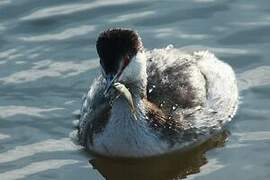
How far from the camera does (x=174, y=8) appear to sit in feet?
49.4

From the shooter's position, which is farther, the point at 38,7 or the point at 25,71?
the point at 38,7

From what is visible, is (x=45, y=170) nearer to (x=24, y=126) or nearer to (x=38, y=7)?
(x=24, y=126)

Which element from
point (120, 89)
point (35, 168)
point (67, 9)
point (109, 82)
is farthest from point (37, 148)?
point (67, 9)

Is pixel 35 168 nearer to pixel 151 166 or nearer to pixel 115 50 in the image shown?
pixel 151 166

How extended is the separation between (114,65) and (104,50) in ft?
0.66

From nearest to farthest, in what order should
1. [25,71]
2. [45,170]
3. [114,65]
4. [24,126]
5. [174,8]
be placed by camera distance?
[114,65] → [45,170] → [24,126] → [25,71] → [174,8]

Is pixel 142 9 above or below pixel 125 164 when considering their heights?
above

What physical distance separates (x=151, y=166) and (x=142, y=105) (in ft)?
2.36

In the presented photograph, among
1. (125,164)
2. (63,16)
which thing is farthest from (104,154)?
(63,16)

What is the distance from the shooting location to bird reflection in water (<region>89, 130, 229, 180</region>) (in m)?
11.8

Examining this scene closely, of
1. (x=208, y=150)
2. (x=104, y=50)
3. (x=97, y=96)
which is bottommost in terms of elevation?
(x=208, y=150)

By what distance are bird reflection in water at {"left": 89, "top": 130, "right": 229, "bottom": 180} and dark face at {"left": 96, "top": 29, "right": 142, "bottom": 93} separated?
1.32 metres

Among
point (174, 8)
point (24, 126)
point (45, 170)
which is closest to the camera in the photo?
point (45, 170)

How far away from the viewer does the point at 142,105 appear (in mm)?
11844
